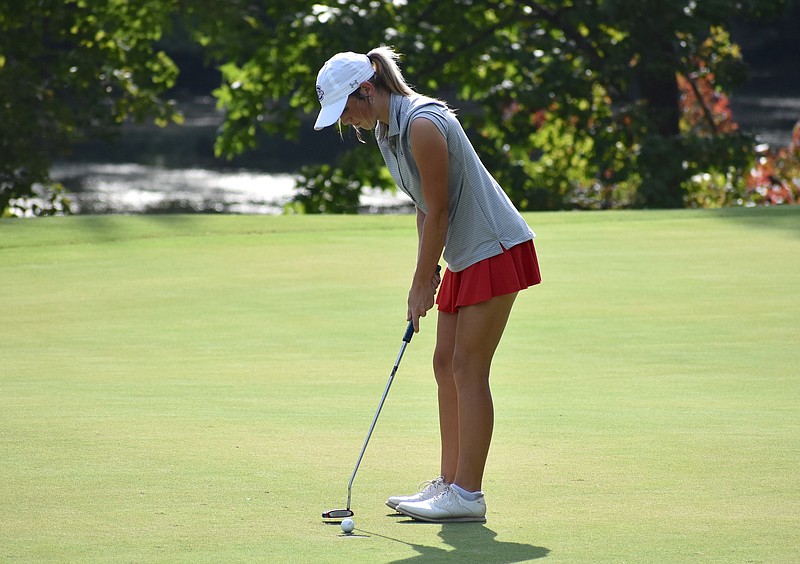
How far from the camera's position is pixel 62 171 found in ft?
109

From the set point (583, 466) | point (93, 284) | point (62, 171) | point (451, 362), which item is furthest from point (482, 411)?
point (62, 171)

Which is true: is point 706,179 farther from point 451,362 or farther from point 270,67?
point 451,362

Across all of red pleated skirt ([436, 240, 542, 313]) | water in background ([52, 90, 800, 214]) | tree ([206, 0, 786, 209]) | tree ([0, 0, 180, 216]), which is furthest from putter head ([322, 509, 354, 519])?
water in background ([52, 90, 800, 214])

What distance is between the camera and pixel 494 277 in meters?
3.73

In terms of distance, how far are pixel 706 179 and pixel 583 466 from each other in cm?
1586

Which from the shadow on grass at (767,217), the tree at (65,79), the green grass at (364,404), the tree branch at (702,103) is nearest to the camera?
the green grass at (364,404)

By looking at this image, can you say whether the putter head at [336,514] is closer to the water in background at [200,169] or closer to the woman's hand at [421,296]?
the woman's hand at [421,296]

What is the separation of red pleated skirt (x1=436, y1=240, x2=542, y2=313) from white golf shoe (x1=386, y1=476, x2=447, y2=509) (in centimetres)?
52

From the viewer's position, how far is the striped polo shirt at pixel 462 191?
12.0 ft

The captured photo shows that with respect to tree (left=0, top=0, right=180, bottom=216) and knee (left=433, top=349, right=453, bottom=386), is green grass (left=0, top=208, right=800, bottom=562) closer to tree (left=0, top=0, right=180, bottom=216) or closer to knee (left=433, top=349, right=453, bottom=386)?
knee (left=433, top=349, right=453, bottom=386)

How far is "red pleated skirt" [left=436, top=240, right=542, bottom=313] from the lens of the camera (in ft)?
12.2

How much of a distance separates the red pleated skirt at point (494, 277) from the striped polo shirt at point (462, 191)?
0.02m

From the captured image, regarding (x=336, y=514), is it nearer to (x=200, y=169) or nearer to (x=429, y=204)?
(x=429, y=204)

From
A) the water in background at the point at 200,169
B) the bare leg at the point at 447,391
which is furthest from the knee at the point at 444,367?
the water in background at the point at 200,169
